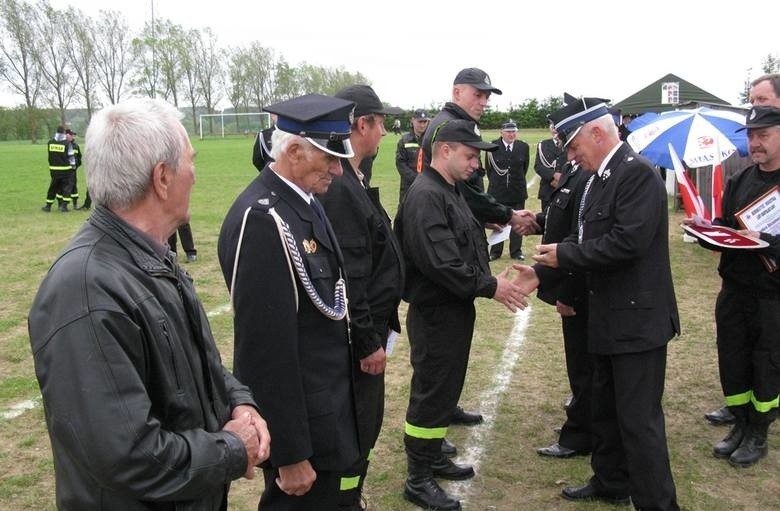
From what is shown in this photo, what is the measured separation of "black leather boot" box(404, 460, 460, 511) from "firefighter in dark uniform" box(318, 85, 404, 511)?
46cm

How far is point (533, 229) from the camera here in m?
5.31

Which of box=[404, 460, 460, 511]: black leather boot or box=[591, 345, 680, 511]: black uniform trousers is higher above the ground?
box=[591, 345, 680, 511]: black uniform trousers

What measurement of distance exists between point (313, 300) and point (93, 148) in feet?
3.55

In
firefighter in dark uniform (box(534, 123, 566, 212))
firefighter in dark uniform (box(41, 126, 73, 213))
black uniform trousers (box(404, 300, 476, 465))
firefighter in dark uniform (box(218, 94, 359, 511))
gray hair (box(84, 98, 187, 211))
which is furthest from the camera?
firefighter in dark uniform (box(41, 126, 73, 213))

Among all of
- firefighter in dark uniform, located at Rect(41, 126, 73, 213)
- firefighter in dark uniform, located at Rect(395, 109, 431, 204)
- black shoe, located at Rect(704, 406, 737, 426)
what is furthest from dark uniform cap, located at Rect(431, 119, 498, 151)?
firefighter in dark uniform, located at Rect(41, 126, 73, 213)

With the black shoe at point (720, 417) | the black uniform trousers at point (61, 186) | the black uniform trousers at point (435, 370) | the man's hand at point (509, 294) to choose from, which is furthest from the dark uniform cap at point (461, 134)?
the black uniform trousers at point (61, 186)

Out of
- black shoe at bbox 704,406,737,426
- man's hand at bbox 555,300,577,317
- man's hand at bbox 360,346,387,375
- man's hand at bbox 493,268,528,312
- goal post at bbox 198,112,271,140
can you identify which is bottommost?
black shoe at bbox 704,406,737,426

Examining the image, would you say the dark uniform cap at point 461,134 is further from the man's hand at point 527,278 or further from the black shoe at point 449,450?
the black shoe at point 449,450

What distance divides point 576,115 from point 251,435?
2585 mm

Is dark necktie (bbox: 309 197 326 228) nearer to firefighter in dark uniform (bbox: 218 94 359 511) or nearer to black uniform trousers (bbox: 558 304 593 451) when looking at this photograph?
firefighter in dark uniform (bbox: 218 94 359 511)

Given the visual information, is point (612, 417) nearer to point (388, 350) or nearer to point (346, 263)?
point (388, 350)

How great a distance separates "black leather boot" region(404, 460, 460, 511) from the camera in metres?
3.91

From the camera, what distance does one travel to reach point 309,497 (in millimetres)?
2816

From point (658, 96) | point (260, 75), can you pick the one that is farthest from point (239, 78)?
point (658, 96)
